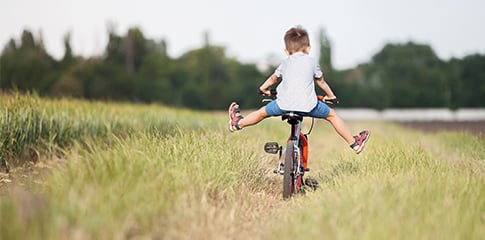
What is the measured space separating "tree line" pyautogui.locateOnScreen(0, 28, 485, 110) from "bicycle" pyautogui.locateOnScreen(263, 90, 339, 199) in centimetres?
3169

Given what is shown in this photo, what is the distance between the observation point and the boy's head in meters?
5.02

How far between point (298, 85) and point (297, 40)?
17.8 inches

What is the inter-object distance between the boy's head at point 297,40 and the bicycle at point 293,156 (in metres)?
0.50

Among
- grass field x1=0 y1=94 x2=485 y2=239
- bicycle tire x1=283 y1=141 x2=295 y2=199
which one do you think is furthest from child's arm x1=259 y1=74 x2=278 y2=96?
grass field x1=0 y1=94 x2=485 y2=239

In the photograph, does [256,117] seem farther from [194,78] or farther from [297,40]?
[194,78]

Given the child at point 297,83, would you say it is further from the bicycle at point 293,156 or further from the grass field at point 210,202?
the grass field at point 210,202

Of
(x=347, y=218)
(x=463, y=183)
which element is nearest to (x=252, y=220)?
(x=347, y=218)

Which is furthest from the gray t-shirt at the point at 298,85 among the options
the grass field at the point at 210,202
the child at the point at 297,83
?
the grass field at the point at 210,202

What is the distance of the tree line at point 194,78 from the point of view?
40275 millimetres

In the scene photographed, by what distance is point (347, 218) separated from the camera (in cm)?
362

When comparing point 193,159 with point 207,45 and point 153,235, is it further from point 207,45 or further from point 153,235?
point 207,45

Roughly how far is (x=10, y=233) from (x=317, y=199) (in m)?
2.57

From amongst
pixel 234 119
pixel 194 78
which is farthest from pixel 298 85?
pixel 194 78

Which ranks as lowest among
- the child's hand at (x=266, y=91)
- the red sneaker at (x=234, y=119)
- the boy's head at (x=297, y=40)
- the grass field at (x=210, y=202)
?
the grass field at (x=210, y=202)
